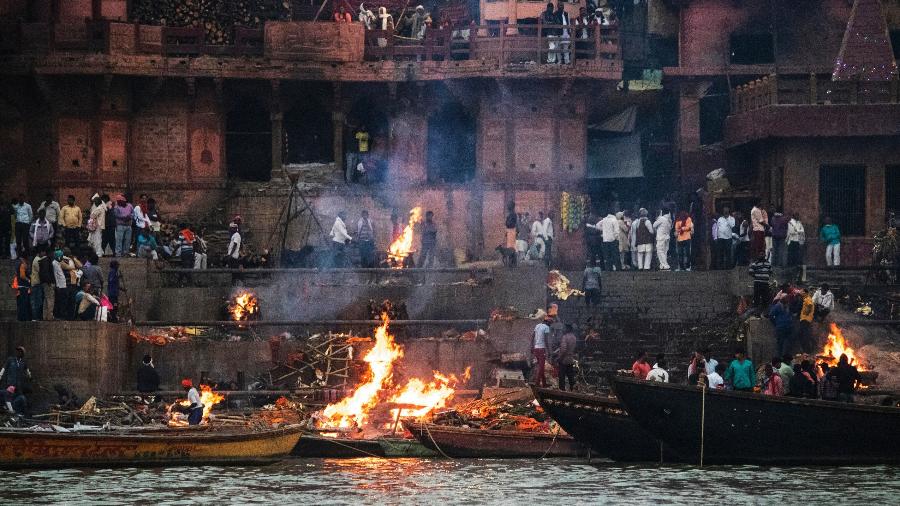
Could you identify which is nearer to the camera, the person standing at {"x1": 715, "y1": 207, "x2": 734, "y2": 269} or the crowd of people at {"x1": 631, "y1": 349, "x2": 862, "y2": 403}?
the crowd of people at {"x1": 631, "y1": 349, "x2": 862, "y2": 403}

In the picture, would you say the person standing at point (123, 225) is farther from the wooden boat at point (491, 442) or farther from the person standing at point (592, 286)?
the wooden boat at point (491, 442)

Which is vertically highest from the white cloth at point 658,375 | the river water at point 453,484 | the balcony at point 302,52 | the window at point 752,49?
the window at point 752,49

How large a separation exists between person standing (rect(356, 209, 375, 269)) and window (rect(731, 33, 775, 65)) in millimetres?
10316

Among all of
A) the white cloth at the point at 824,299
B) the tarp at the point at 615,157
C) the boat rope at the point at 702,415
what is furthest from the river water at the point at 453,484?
the tarp at the point at 615,157

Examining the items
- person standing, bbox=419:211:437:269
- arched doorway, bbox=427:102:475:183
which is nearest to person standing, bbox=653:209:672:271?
person standing, bbox=419:211:437:269

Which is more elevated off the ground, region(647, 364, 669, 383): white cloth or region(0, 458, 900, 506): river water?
region(647, 364, 669, 383): white cloth

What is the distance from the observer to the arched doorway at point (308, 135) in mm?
45094

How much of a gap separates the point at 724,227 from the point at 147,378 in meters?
12.1

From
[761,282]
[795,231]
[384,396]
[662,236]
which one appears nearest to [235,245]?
[384,396]

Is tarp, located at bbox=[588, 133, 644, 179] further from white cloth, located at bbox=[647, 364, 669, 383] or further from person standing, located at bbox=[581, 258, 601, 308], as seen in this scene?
white cloth, located at bbox=[647, 364, 669, 383]

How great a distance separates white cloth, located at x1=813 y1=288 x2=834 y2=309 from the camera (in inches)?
1412

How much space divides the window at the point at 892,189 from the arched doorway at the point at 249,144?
13.1 metres

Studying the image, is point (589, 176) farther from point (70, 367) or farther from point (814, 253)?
point (70, 367)

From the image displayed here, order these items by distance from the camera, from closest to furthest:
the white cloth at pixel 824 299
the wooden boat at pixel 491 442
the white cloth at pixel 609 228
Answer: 1. the wooden boat at pixel 491 442
2. the white cloth at pixel 824 299
3. the white cloth at pixel 609 228
